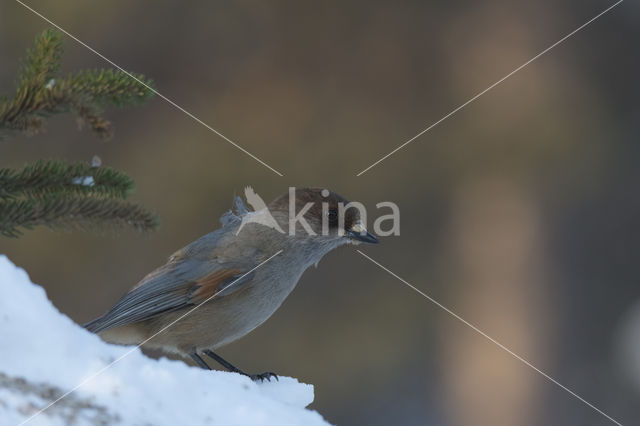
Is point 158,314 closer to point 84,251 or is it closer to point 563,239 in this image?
point 84,251

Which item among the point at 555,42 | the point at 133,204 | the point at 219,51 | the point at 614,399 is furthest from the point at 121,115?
the point at 614,399

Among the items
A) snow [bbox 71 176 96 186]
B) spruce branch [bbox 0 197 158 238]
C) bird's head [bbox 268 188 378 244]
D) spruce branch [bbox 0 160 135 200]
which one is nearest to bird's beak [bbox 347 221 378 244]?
bird's head [bbox 268 188 378 244]

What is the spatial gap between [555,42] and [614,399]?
3954mm

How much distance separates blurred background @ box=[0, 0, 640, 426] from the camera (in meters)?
7.35

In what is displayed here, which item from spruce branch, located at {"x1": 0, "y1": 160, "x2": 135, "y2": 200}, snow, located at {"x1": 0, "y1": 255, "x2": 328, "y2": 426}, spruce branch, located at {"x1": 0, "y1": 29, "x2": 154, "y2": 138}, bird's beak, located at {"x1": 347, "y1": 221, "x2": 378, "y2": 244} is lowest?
snow, located at {"x1": 0, "y1": 255, "x2": 328, "y2": 426}

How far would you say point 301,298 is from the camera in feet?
26.6

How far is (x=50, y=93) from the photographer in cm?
206

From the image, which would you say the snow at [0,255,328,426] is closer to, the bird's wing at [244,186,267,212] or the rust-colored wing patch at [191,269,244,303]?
the rust-colored wing patch at [191,269,244,303]

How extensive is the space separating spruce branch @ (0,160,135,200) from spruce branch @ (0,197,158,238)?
0.03 metres

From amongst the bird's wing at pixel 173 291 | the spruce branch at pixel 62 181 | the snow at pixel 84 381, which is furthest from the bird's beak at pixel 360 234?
the snow at pixel 84 381

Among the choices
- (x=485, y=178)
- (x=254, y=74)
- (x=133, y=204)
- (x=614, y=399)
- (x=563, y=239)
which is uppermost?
(x=254, y=74)

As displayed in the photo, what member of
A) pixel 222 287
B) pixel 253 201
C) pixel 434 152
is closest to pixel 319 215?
pixel 253 201

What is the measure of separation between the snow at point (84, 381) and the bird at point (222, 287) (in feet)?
4.21

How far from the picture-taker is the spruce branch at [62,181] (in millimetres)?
2189
